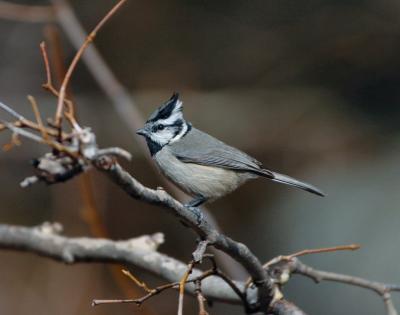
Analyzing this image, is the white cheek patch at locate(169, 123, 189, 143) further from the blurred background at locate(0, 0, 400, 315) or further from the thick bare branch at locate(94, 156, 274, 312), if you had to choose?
the blurred background at locate(0, 0, 400, 315)

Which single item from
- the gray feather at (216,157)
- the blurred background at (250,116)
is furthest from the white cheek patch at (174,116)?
the blurred background at (250,116)

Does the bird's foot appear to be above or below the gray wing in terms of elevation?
below

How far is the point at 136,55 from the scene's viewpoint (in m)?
6.83

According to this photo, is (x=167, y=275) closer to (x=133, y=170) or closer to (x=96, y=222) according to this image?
(x=96, y=222)

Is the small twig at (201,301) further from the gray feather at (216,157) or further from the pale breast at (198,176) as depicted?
the gray feather at (216,157)

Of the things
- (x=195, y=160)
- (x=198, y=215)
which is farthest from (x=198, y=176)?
(x=198, y=215)

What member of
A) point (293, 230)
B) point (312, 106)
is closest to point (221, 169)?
point (293, 230)

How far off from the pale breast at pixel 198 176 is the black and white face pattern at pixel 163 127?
0.25 feet

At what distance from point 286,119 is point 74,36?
2.74 metres

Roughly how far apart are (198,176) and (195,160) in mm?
109

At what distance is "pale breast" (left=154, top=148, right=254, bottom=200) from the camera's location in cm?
316

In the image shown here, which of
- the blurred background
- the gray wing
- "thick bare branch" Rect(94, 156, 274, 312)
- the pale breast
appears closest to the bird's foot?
"thick bare branch" Rect(94, 156, 274, 312)

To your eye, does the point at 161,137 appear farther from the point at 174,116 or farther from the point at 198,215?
the point at 198,215

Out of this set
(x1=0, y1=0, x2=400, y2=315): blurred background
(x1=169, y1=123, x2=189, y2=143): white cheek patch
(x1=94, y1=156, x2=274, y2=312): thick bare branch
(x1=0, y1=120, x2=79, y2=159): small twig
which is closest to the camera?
(x1=0, y1=120, x2=79, y2=159): small twig
